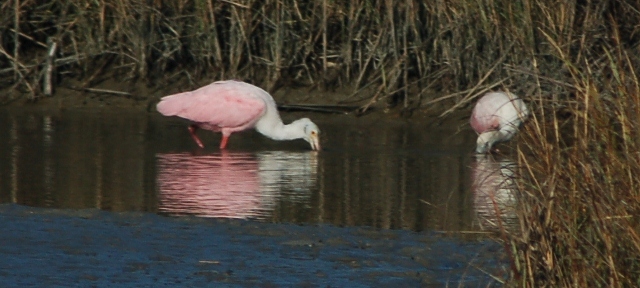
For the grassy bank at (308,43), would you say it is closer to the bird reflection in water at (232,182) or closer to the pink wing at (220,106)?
the pink wing at (220,106)

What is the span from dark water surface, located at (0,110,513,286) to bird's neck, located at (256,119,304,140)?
0.37 ft

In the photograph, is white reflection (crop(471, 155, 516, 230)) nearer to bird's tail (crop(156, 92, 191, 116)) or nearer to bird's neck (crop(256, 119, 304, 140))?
bird's neck (crop(256, 119, 304, 140))

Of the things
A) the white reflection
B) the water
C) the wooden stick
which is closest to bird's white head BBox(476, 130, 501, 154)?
the water

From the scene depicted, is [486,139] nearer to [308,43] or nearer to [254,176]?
[254,176]

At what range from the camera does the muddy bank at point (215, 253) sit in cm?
546

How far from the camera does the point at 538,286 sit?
14.8 feet

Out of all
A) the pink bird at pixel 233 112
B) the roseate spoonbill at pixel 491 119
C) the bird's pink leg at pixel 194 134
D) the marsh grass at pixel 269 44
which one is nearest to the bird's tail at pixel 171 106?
the pink bird at pixel 233 112

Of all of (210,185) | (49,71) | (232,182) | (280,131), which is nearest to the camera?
(210,185)

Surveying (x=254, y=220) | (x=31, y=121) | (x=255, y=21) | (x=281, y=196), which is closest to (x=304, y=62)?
(x=255, y=21)

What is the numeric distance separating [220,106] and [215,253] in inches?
192

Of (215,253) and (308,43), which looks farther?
(308,43)

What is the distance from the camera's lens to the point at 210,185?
8.00 m

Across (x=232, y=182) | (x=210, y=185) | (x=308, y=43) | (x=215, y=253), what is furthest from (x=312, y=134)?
(x=215, y=253)

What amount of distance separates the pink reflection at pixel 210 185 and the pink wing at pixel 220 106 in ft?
2.29
